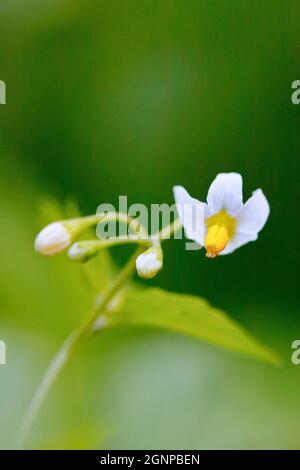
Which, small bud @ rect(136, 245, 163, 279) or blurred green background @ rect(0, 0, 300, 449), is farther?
blurred green background @ rect(0, 0, 300, 449)

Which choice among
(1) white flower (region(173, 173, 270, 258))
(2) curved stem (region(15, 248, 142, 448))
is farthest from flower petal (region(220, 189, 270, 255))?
(2) curved stem (region(15, 248, 142, 448))

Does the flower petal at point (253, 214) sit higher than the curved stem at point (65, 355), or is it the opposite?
the flower petal at point (253, 214)

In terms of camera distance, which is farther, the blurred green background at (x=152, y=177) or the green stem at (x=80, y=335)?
the blurred green background at (x=152, y=177)

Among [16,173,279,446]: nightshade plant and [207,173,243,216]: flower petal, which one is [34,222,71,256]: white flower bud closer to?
[16,173,279,446]: nightshade plant

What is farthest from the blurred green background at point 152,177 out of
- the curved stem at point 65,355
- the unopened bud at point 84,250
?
the unopened bud at point 84,250

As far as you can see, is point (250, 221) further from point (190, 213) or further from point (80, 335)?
point (80, 335)

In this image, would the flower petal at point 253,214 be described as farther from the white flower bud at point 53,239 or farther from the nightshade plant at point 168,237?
the white flower bud at point 53,239
